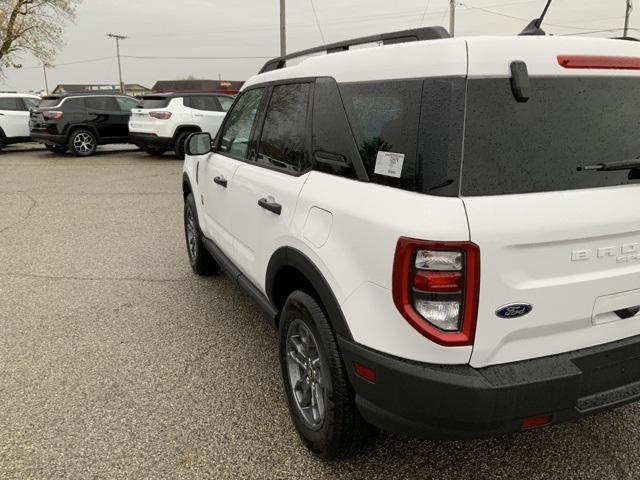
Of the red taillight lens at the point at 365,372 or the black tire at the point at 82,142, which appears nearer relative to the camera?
the red taillight lens at the point at 365,372

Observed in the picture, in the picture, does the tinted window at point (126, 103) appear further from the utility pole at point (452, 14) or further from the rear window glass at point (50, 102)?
the utility pole at point (452, 14)

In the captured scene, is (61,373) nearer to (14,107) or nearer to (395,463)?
(395,463)

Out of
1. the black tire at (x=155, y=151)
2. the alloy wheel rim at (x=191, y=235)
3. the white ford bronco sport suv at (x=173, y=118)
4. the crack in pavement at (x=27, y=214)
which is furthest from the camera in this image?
the black tire at (x=155, y=151)

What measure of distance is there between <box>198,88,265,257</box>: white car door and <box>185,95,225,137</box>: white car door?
1013cm

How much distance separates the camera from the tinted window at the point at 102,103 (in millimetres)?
14750

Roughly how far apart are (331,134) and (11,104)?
16.8 metres

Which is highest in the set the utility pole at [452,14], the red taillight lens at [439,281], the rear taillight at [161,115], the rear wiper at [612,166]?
the utility pole at [452,14]

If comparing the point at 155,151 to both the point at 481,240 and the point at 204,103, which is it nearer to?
the point at 204,103

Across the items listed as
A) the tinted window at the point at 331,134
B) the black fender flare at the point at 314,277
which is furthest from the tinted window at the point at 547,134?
the black fender flare at the point at 314,277

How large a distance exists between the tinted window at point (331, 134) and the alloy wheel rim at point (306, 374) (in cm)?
76

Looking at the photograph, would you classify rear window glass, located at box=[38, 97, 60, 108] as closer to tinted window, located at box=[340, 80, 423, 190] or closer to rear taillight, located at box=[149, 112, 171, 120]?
rear taillight, located at box=[149, 112, 171, 120]

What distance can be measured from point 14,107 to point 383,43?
16.7m

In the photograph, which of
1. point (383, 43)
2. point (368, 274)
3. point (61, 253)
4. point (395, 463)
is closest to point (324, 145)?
point (383, 43)

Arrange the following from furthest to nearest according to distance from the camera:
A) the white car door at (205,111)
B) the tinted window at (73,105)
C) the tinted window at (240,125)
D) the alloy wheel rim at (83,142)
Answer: the alloy wheel rim at (83,142), the tinted window at (73,105), the white car door at (205,111), the tinted window at (240,125)
